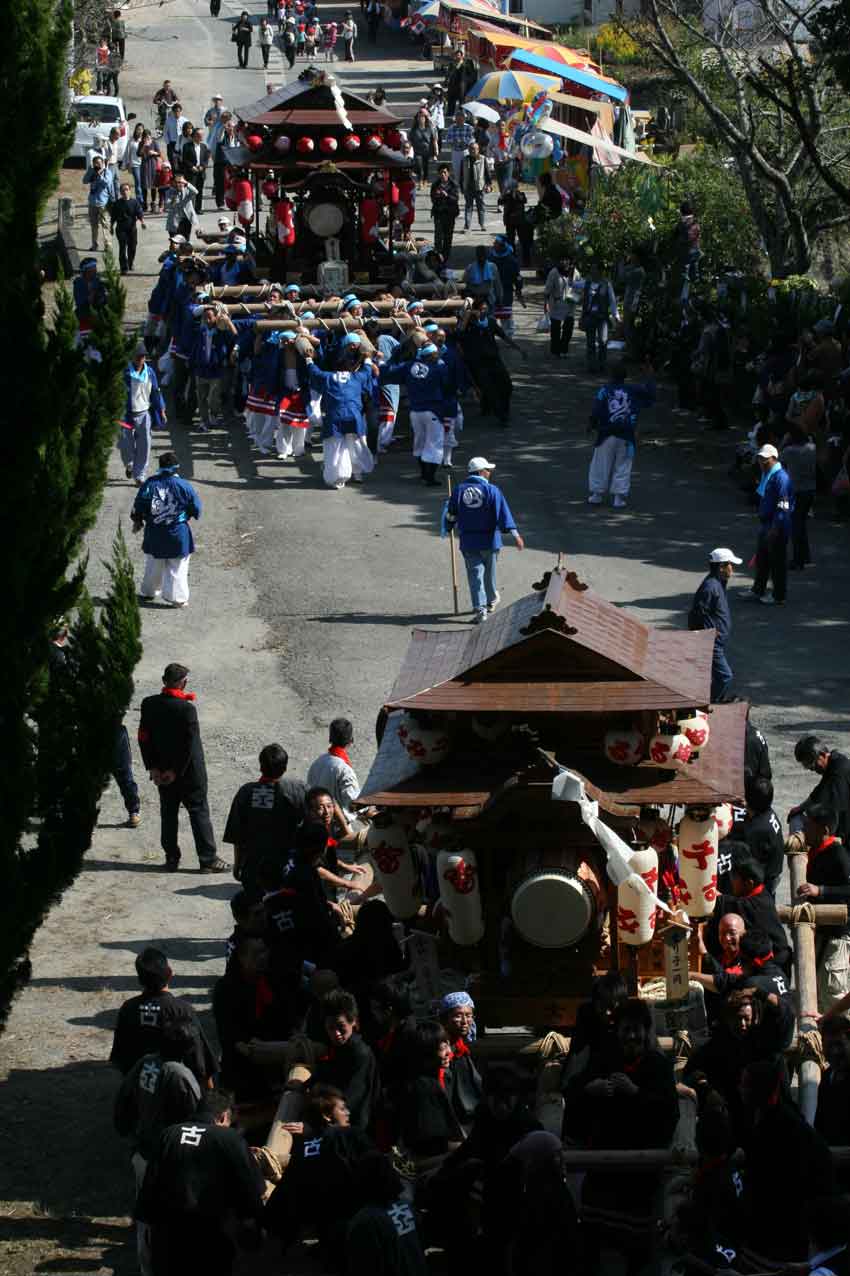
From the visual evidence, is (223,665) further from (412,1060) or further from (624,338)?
(624,338)

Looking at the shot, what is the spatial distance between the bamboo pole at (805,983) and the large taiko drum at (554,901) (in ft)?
3.89

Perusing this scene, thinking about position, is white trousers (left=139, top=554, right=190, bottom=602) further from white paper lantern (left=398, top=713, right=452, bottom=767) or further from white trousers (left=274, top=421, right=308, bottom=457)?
white paper lantern (left=398, top=713, right=452, bottom=767)

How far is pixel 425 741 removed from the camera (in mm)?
9633

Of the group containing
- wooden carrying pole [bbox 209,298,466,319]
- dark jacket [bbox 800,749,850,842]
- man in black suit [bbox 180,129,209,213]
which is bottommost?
dark jacket [bbox 800,749,850,842]

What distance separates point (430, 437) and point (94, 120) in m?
21.1

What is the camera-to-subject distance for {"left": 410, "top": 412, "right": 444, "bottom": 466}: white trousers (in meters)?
23.4

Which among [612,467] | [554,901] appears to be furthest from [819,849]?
[612,467]

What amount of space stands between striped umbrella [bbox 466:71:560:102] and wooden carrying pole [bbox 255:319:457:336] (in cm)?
1376

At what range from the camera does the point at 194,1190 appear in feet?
25.8

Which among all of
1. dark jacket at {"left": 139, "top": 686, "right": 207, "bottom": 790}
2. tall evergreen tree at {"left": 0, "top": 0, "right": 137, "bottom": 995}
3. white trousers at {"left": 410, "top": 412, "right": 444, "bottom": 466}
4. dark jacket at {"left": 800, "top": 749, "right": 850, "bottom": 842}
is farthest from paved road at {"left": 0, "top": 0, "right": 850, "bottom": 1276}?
dark jacket at {"left": 800, "top": 749, "right": 850, "bottom": 842}

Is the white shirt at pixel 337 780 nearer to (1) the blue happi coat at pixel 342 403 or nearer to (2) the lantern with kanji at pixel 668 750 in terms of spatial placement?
(2) the lantern with kanji at pixel 668 750

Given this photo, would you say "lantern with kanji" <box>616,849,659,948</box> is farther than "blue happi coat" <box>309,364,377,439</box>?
No

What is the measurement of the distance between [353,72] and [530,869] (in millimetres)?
45455

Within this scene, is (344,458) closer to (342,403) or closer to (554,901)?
(342,403)
